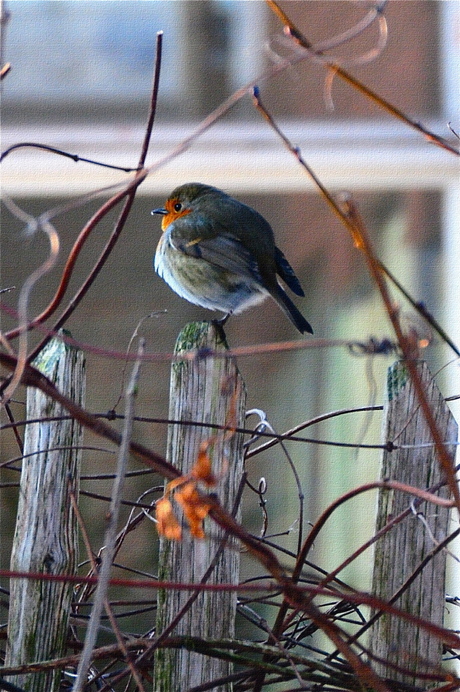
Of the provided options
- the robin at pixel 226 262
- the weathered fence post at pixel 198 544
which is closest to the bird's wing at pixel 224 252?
the robin at pixel 226 262

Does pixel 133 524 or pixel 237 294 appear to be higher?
pixel 237 294

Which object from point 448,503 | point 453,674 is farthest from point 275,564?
point 453,674

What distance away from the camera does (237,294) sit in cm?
247

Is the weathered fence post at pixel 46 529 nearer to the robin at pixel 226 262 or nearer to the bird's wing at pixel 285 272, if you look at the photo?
the robin at pixel 226 262

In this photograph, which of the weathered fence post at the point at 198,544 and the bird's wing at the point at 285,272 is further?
the bird's wing at the point at 285,272

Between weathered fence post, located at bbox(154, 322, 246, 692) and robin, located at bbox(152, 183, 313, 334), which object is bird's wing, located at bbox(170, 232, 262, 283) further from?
weathered fence post, located at bbox(154, 322, 246, 692)

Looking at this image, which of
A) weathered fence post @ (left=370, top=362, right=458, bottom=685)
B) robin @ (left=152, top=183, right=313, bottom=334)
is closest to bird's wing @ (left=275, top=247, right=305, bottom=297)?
robin @ (left=152, top=183, right=313, bottom=334)

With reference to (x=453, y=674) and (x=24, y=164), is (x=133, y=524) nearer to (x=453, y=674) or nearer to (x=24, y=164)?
(x=453, y=674)

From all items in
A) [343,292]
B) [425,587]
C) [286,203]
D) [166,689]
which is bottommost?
[166,689]

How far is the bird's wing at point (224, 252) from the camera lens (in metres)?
2.42

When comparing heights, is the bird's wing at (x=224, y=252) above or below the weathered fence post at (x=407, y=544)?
above

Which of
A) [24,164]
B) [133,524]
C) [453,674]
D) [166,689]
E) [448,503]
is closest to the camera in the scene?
[448,503]

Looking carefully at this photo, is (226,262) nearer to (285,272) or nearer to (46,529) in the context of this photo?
(285,272)

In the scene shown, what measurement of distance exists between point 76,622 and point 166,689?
0.19 m
